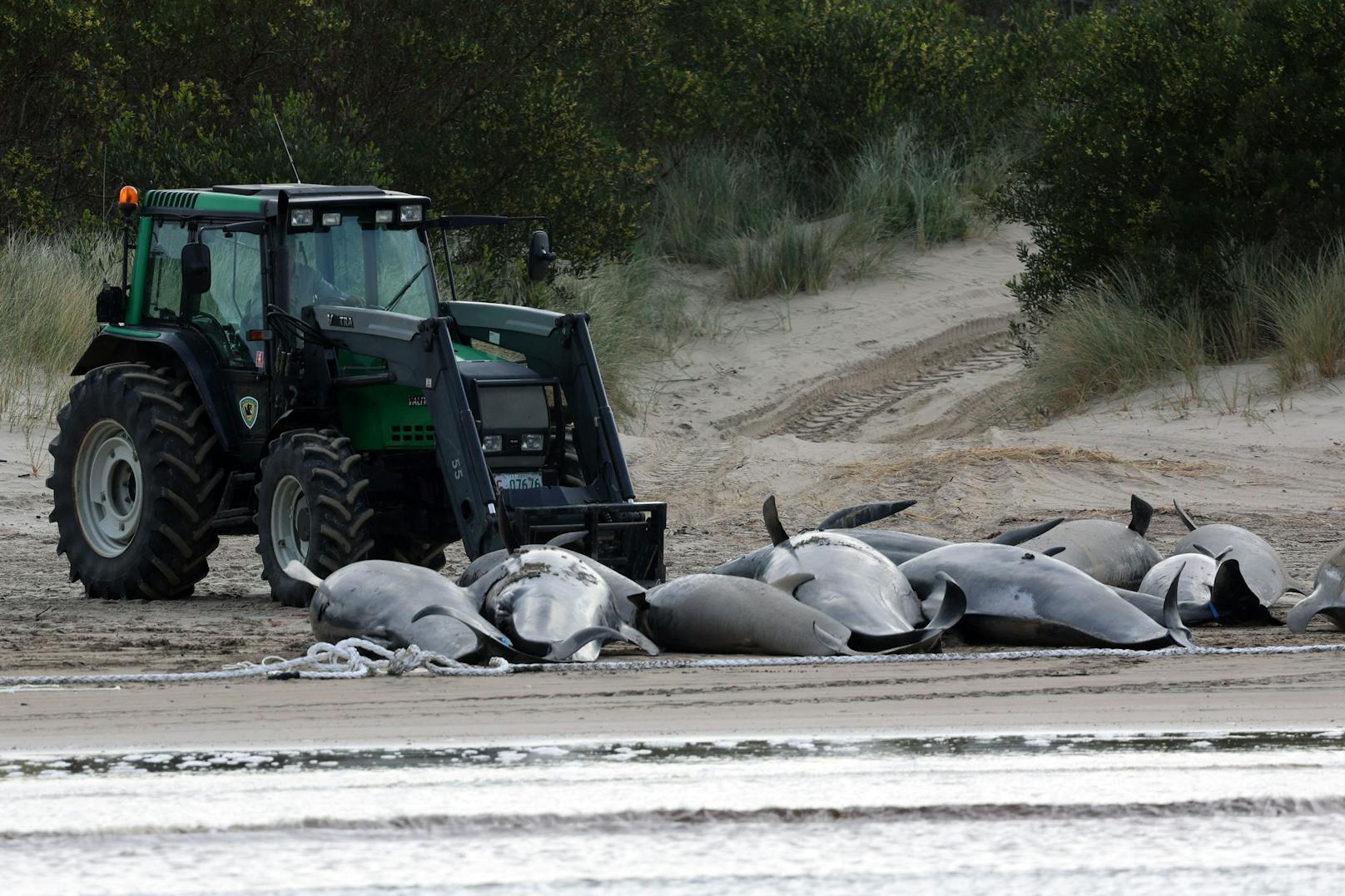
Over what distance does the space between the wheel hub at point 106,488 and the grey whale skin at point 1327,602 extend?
588cm

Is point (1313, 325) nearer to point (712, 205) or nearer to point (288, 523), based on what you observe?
point (288, 523)

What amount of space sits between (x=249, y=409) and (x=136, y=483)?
96 centimetres

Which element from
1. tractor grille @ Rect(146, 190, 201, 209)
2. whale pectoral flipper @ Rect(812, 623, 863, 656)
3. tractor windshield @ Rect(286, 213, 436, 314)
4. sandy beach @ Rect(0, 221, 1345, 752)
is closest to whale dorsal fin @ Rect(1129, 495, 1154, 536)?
sandy beach @ Rect(0, 221, 1345, 752)

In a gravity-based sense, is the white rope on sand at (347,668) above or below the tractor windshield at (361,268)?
below

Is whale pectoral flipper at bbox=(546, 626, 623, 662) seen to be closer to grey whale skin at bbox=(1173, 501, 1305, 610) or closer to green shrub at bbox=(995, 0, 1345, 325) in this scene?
grey whale skin at bbox=(1173, 501, 1305, 610)

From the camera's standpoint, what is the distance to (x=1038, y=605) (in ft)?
22.5

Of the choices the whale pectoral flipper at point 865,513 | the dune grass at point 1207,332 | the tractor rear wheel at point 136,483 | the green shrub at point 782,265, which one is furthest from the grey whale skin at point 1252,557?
the green shrub at point 782,265

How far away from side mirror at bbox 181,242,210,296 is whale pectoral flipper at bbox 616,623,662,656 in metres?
3.13

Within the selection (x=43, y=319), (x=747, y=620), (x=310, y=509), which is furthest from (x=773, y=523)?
(x=43, y=319)

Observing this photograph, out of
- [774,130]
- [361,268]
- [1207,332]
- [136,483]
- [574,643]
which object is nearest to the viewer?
[574,643]

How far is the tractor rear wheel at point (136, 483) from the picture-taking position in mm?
9172

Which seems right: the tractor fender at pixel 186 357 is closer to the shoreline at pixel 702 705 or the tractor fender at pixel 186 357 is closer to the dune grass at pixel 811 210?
the shoreline at pixel 702 705

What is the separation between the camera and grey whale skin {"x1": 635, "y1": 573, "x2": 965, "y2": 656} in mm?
6555

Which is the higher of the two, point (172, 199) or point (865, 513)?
point (172, 199)
